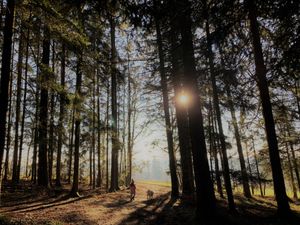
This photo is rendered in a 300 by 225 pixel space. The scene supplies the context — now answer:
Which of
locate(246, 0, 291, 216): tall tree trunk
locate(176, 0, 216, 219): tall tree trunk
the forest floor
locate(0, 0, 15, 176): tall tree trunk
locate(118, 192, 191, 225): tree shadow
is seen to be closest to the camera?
locate(0, 0, 15, 176): tall tree trunk

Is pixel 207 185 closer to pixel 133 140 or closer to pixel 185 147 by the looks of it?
pixel 185 147

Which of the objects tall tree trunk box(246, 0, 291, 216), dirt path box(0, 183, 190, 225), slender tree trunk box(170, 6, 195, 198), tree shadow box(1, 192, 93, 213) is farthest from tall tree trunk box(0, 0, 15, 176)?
slender tree trunk box(170, 6, 195, 198)

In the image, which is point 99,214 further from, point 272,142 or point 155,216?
point 272,142

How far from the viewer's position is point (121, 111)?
26.6 metres

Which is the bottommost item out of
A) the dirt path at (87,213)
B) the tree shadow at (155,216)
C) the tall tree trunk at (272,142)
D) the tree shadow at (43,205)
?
the tree shadow at (155,216)

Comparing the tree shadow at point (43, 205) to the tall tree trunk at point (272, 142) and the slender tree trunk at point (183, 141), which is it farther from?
the tall tree trunk at point (272, 142)

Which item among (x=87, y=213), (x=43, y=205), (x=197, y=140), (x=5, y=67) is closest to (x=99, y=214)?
(x=87, y=213)

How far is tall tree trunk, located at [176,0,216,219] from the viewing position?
898 centimetres

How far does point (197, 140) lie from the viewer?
9320 mm

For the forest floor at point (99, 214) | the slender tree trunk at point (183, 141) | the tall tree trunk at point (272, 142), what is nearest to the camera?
the forest floor at point (99, 214)

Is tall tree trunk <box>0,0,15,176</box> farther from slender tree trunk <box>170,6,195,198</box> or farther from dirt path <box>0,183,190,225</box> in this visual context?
slender tree trunk <box>170,6,195,198</box>

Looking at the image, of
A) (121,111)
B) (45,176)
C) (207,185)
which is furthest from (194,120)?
(121,111)

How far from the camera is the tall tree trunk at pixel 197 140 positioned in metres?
8.98

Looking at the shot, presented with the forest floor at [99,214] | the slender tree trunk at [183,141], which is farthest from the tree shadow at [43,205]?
the slender tree trunk at [183,141]
